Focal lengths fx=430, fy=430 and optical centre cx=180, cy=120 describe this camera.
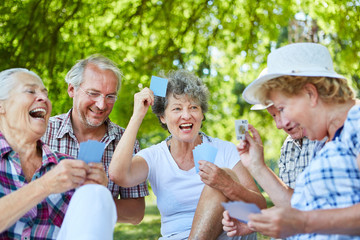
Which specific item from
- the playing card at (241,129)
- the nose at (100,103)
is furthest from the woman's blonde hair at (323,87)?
the nose at (100,103)

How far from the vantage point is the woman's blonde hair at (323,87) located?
2.14 m

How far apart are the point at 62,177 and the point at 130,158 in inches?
35.8

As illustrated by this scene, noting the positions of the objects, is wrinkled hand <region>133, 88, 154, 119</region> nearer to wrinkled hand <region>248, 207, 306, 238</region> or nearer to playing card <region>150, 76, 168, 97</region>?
playing card <region>150, 76, 168, 97</region>

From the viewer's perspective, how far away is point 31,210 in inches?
93.3

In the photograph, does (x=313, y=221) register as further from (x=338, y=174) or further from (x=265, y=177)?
(x=265, y=177)

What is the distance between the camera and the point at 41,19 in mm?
6688

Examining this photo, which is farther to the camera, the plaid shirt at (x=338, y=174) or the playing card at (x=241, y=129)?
the playing card at (x=241, y=129)

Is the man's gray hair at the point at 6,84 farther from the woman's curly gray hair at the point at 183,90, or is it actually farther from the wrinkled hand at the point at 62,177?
the woman's curly gray hair at the point at 183,90

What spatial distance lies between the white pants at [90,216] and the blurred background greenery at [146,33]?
4586 mm

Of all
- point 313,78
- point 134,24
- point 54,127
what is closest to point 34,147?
point 54,127

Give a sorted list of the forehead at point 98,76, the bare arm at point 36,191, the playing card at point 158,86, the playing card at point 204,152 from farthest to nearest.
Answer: the forehead at point 98,76, the playing card at point 158,86, the playing card at point 204,152, the bare arm at point 36,191

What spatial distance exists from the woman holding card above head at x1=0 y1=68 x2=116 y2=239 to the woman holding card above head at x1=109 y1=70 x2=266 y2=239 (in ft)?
2.02

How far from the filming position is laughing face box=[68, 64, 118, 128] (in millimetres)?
3630

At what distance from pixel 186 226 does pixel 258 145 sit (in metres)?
0.95
